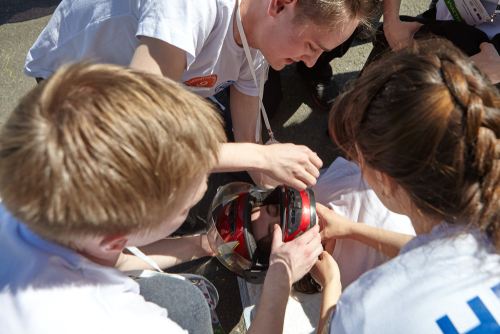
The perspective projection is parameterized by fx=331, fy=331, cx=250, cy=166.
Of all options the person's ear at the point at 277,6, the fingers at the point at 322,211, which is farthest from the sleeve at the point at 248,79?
the fingers at the point at 322,211

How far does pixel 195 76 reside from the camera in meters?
1.25

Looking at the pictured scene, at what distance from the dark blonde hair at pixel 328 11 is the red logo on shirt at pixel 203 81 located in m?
0.42

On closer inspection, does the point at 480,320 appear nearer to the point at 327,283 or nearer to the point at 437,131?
the point at 437,131

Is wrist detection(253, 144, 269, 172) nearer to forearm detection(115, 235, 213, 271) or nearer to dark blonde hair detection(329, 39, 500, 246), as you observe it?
dark blonde hair detection(329, 39, 500, 246)

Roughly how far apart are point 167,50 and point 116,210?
558mm

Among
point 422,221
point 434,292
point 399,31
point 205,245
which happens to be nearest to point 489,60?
point 399,31

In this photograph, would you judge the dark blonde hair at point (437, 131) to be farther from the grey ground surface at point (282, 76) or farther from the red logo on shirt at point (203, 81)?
the grey ground surface at point (282, 76)

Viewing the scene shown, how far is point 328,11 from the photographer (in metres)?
0.98

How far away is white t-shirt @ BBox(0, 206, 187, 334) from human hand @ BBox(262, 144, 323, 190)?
55 centimetres

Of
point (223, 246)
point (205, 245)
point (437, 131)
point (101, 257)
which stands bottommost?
point (205, 245)

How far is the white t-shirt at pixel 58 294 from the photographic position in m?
0.61

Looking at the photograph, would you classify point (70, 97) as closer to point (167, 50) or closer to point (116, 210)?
point (116, 210)

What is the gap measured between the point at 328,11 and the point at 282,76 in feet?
4.05

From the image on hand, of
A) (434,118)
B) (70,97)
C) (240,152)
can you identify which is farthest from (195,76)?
(434,118)
